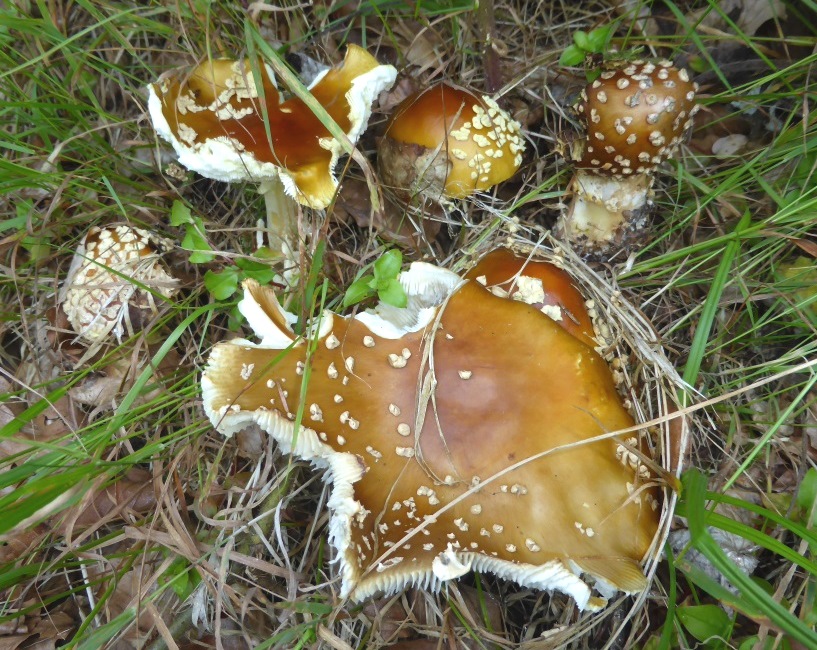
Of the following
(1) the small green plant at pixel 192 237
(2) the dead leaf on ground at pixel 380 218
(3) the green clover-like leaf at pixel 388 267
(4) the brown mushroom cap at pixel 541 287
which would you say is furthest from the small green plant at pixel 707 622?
(1) the small green plant at pixel 192 237

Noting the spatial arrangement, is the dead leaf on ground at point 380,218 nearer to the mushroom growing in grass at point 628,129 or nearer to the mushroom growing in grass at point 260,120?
the mushroom growing in grass at point 260,120

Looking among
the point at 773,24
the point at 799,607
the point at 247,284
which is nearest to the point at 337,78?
the point at 247,284

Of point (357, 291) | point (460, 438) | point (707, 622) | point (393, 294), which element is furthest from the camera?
point (357, 291)

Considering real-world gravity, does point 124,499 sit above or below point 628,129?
below

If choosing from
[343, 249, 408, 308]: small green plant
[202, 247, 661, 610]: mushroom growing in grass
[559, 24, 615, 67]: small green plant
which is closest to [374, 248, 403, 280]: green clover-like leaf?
[343, 249, 408, 308]: small green plant

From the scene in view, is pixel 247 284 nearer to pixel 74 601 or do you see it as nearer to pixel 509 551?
pixel 509 551

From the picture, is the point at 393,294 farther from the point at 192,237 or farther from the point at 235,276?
the point at 192,237

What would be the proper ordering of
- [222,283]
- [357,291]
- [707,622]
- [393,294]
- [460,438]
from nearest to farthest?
[460,438] < [707,622] < [393,294] < [357,291] < [222,283]

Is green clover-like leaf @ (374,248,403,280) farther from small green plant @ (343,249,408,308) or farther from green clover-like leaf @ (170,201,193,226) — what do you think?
green clover-like leaf @ (170,201,193,226)

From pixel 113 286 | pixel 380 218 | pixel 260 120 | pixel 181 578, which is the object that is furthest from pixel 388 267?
pixel 181 578
